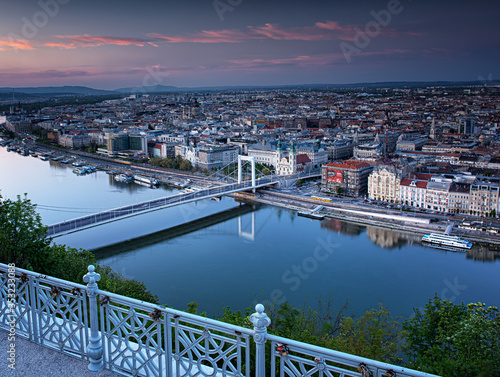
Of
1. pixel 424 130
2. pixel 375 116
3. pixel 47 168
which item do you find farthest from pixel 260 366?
pixel 375 116

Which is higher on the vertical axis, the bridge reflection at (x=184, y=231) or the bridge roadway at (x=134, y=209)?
the bridge roadway at (x=134, y=209)

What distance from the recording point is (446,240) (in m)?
6.06

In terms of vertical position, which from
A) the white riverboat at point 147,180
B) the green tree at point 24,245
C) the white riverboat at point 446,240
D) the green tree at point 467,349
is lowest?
the white riverboat at point 446,240

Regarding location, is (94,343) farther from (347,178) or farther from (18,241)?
(347,178)

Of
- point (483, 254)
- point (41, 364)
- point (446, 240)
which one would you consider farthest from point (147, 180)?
point (41, 364)

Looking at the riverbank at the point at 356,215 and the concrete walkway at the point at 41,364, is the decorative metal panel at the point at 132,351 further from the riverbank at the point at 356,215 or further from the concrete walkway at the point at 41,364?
the riverbank at the point at 356,215

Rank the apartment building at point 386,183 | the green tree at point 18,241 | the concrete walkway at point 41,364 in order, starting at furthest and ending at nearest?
the apartment building at point 386,183 < the green tree at point 18,241 < the concrete walkway at point 41,364

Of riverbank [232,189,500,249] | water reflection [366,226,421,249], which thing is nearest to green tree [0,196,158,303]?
water reflection [366,226,421,249]

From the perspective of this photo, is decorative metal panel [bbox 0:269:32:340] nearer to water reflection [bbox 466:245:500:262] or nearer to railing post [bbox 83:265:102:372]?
railing post [bbox 83:265:102:372]

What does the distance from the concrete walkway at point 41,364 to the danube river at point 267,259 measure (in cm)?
272

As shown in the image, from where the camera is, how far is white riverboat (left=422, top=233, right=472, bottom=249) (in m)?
5.95

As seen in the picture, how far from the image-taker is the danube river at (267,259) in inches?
172

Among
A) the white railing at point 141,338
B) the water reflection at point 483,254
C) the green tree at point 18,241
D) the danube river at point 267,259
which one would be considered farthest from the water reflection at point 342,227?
the white railing at point 141,338

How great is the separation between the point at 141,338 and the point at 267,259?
4.22m
